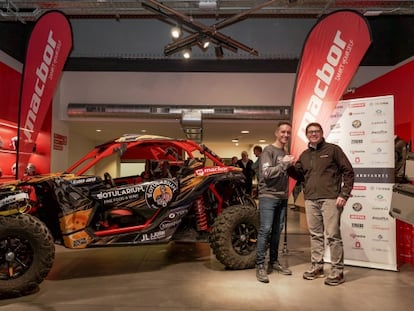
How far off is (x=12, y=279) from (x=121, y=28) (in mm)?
6838

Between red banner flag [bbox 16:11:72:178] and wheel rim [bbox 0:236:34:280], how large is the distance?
2.58 meters

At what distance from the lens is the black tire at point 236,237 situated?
398 centimetres

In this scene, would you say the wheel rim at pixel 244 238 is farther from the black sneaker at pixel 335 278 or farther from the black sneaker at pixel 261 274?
the black sneaker at pixel 335 278

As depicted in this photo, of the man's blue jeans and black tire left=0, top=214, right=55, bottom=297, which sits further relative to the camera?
the man's blue jeans

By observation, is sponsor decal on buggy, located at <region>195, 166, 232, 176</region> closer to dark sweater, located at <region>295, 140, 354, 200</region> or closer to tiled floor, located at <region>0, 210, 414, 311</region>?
dark sweater, located at <region>295, 140, 354, 200</region>

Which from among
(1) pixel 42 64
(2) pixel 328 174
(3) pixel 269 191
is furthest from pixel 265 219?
(1) pixel 42 64

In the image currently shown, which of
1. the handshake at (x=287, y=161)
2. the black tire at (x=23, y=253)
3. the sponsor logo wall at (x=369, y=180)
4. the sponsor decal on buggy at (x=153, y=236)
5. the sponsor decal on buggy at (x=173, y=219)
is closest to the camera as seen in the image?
the black tire at (x=23, y=253)

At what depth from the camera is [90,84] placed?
8.02m

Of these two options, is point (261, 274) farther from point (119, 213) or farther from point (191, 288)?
point (119, 213)

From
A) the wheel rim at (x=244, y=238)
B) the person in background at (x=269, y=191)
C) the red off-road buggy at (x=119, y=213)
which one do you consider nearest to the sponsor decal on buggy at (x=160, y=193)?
the red off-road buggy at (x=119, y=213)

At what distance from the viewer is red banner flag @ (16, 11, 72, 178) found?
5516 millimetres

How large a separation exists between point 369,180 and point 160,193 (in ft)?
8.13

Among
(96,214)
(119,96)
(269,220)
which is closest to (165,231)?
(96,214)

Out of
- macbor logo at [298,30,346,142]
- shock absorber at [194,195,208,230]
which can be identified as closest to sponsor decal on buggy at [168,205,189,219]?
shock absorber at [194,195,208,230]
